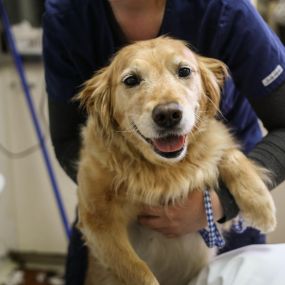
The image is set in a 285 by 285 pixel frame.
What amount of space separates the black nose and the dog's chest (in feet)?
1.11

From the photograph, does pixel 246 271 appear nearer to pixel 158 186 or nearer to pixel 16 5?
pixel 158 186

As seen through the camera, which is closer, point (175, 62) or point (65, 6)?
point (175, 62)

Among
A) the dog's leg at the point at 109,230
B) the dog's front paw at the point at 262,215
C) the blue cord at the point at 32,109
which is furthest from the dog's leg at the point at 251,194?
the blue cord at the point at 32,109

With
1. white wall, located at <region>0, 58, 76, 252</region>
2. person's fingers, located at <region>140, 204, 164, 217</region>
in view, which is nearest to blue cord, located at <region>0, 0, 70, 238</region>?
white wall, located at <region>0, 58, 76, 252</region>

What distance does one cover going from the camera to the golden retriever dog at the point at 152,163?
Answer: 973 millimetres

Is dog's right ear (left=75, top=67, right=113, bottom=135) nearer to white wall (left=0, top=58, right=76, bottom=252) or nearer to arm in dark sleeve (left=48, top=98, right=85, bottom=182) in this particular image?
arm in dark sleeve (left=48, top=98, right=85, bottom=182)

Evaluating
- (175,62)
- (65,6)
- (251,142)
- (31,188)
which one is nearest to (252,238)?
(251,142)

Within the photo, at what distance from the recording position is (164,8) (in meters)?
1.12

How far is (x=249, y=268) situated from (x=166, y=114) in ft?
1.15

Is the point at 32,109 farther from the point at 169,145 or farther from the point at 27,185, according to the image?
the point at 169,145

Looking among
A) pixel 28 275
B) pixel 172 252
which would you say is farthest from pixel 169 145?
pixel 28 275

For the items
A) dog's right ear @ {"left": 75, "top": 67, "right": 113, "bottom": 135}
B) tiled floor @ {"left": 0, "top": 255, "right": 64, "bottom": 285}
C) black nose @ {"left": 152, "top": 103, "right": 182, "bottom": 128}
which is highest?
black nose @ {"left": 152, "top": 103, "right": 182, "bottom": 128}

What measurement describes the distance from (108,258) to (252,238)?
51 centimetres

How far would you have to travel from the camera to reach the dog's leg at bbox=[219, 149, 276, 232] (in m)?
0.98
